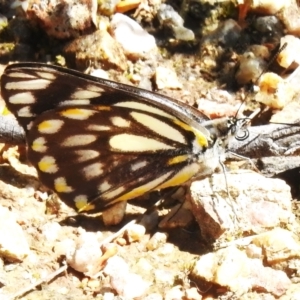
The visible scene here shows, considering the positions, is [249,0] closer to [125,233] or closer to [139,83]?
[139,83]

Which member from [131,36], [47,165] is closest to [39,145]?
[47,165]

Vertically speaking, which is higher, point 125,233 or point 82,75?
point 82,75

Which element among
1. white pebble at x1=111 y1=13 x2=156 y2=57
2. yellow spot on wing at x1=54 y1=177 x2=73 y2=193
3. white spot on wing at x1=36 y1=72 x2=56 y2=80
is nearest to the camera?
white spot on wing at x1=36 y1=72 x2=56 y2=80

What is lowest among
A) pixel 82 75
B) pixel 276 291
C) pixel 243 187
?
pixel 276 291

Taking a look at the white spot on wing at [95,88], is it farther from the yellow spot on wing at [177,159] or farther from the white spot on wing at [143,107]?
the yellow spot on wing at [177,159]

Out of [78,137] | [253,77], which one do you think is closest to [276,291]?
[78,137]

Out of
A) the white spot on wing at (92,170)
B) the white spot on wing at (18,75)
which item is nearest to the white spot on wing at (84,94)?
the white spot on wing at (18,75)

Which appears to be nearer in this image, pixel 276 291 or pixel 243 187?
pixel 276 291

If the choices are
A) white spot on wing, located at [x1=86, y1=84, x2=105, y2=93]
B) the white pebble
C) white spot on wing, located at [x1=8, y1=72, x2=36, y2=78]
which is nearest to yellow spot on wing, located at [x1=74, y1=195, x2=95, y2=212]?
white spot on wing, located at [x1=86, y1=84, x2=105, y2=93]

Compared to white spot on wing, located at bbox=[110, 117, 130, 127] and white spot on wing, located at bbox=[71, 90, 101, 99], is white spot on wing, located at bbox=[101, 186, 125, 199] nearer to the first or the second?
white spot on wing, located at bbox=[110, 117, 130, 127]
